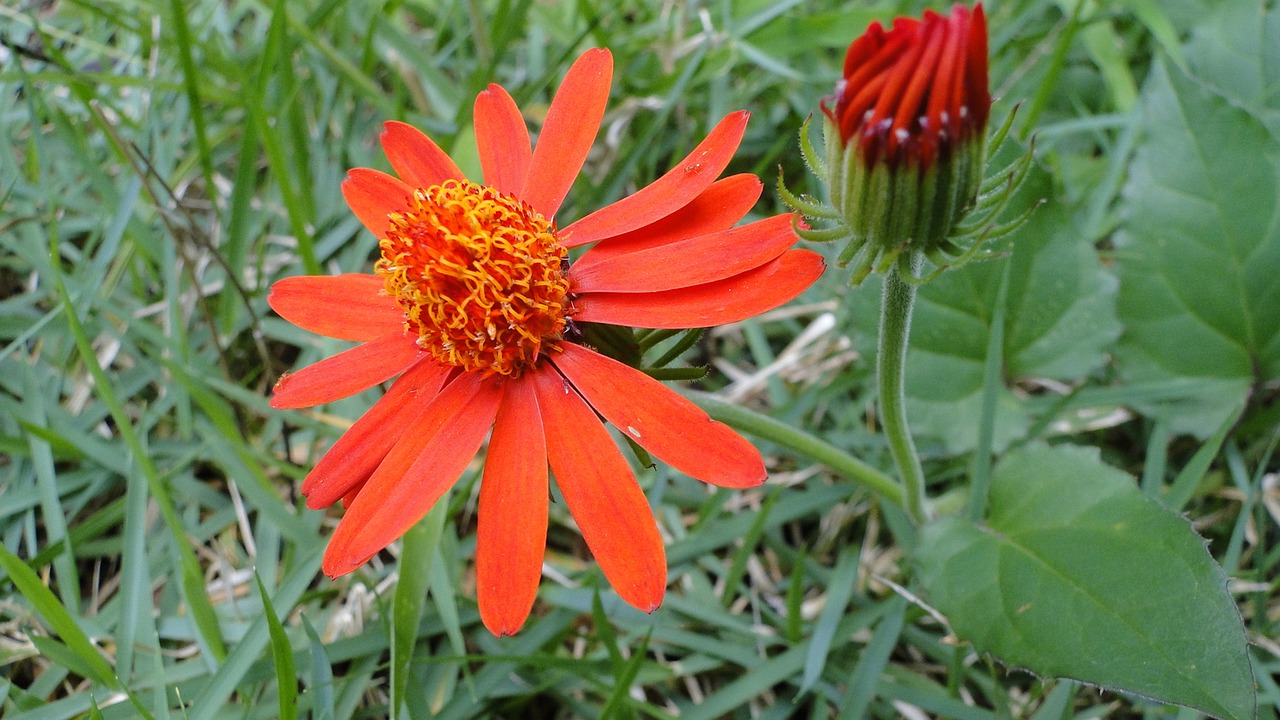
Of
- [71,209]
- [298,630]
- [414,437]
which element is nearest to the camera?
[414,437]

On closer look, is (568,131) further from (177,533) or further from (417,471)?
(177,533)

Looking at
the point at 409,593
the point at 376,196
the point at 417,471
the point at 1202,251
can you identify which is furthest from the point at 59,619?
the point at 1202,251

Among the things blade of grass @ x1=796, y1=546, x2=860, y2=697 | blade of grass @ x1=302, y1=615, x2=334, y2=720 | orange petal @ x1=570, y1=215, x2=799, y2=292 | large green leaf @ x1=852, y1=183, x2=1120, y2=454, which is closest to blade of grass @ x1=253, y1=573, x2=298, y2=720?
blade of grass @ x1=302, y1=615, x2=334, y2=720


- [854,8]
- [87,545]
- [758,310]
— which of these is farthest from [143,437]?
[854,8]

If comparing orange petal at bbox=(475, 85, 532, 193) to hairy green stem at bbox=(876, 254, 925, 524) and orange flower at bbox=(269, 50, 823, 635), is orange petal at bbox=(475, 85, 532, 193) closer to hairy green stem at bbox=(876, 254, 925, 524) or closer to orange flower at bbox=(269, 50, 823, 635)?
orange flower at bbox=(269, 50, 823, 635)

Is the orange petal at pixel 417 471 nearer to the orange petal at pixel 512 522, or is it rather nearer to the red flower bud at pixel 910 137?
the orange petal at pixel 512 522

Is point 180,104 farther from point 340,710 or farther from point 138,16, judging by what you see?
point 340,710

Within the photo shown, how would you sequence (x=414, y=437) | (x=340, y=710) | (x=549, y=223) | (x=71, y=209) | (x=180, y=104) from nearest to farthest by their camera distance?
(x=414, y=437) → (x=549, y=223) → (x=340, y=710) → (x=71, y=209) → (x=180, y=104)
